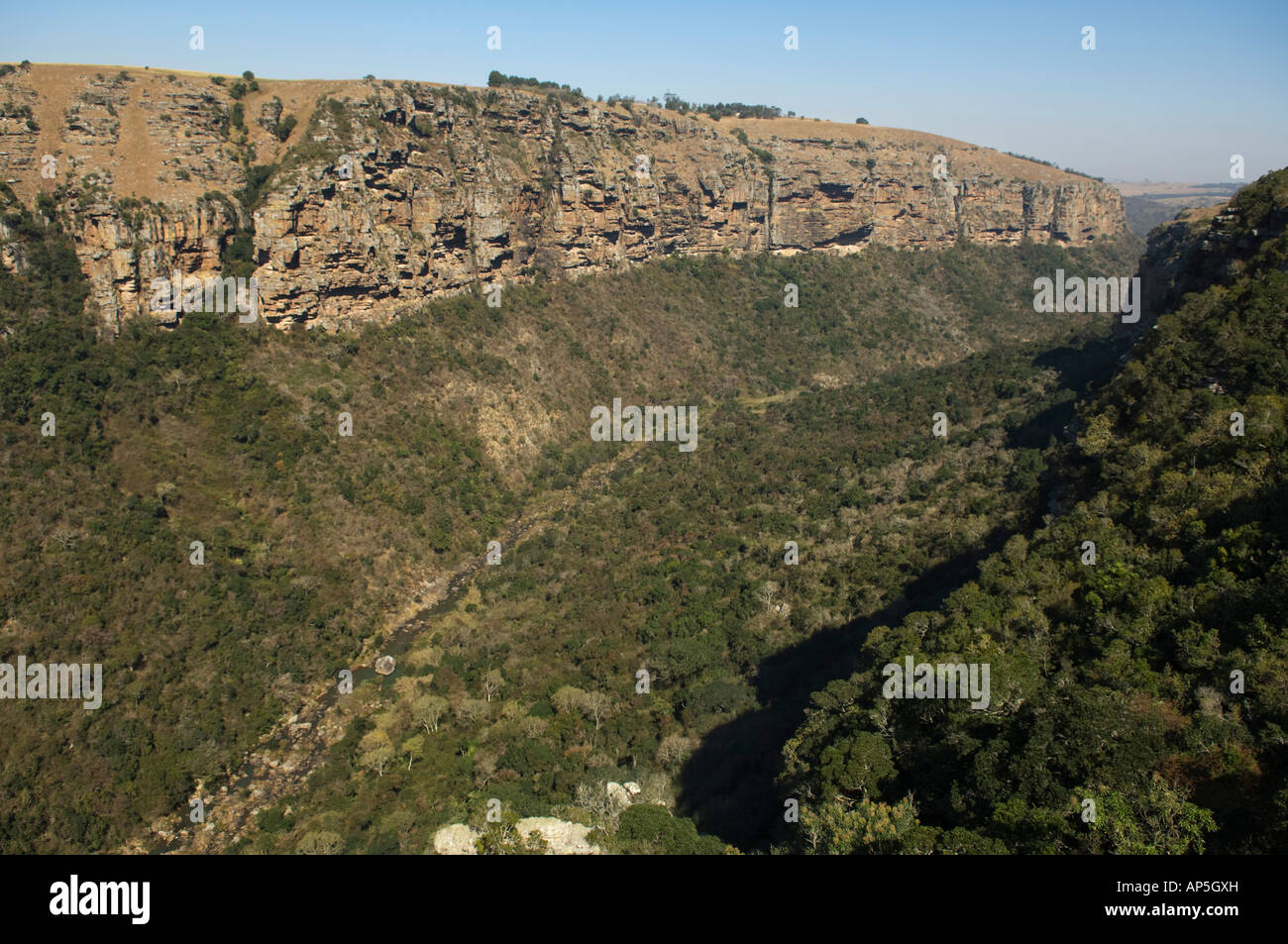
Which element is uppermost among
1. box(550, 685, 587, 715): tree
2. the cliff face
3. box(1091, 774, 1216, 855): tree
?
the cliff face

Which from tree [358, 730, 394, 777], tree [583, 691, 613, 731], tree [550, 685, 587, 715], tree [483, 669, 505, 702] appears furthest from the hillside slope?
tree [358, 730, 394, 777]

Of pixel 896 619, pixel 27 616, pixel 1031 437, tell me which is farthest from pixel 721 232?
pixel 27 616

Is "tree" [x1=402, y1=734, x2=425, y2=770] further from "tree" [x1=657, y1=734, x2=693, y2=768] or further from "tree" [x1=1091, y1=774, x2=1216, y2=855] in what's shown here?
"tree" [x1=1091, y1=774, x2=1216, y2=855]

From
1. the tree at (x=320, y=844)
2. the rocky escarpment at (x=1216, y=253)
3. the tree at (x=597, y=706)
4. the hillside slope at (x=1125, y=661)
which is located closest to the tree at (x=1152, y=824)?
the hillside slope at (x=1125, y=661)

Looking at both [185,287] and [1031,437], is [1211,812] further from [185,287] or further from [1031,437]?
[185,287]

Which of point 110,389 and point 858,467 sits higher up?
point 110,389

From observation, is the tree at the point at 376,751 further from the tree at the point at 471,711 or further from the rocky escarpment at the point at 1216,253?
the rocky escarpment at the point at 1216,253

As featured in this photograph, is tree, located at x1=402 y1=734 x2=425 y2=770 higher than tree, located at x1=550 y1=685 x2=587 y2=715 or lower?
lower
